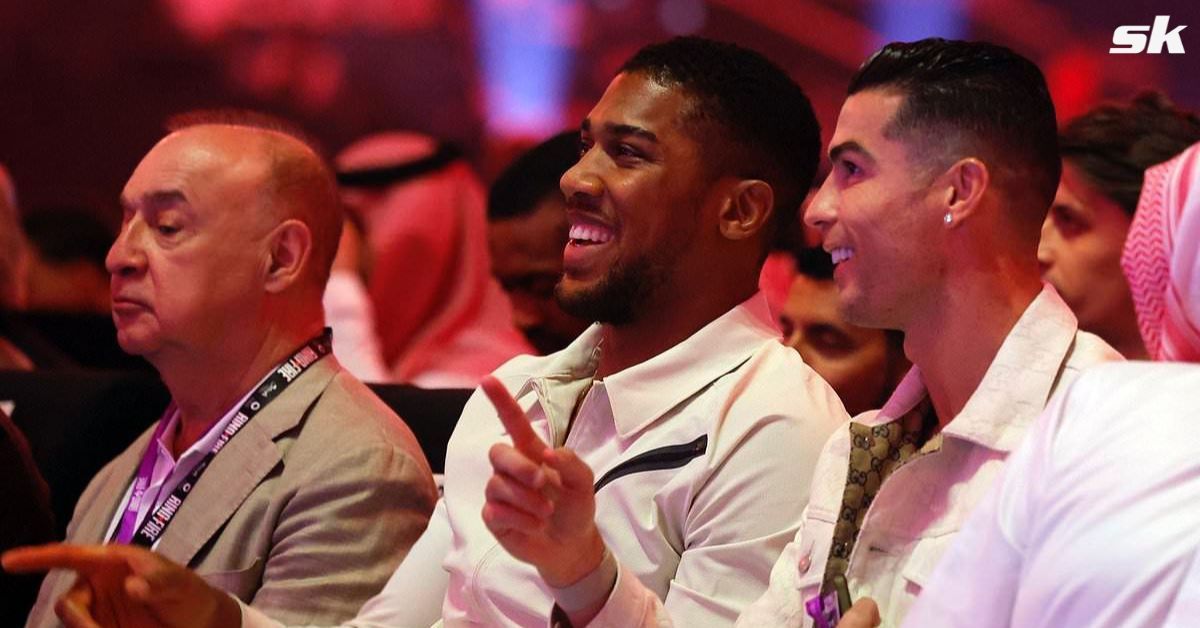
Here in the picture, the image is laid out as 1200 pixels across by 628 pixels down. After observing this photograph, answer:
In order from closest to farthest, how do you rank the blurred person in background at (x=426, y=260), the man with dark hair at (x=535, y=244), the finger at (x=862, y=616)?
the finger at (x=862, y=616), the man with dark hair at (x=535, y=244), the blurred person in background at (x=426, y=260)

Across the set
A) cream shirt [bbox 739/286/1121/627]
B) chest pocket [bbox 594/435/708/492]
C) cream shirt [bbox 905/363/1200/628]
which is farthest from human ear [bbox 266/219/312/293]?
cream shirt [bbox 905/363/1200/628]

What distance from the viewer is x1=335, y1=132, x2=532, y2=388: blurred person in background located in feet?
14.4

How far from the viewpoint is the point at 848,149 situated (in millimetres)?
2068

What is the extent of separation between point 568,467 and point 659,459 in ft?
1.47

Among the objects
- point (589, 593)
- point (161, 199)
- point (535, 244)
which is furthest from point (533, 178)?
point (589, 593)

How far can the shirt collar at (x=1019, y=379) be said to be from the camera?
1.81m

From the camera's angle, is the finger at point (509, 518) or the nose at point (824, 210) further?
the nose at point (824, 210)

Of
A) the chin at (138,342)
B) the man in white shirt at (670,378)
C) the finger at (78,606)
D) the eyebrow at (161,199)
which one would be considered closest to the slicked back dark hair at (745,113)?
the man in white shirt at (670,378)

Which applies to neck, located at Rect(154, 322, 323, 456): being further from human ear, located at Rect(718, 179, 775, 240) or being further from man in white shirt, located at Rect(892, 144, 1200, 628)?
man in white shirt, located at Rect(892, 144, 1200, 628)

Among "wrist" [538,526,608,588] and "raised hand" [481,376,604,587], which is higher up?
"raised hand" [481,376,604,587]


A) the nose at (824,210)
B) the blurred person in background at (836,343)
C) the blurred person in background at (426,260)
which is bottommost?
the blurred person in background at (426,260)

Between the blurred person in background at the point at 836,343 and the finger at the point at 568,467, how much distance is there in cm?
136

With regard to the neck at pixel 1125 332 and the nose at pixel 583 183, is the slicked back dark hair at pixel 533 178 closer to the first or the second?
the nose at pixel 583 183

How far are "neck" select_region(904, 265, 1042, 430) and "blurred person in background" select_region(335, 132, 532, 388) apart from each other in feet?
7.78
